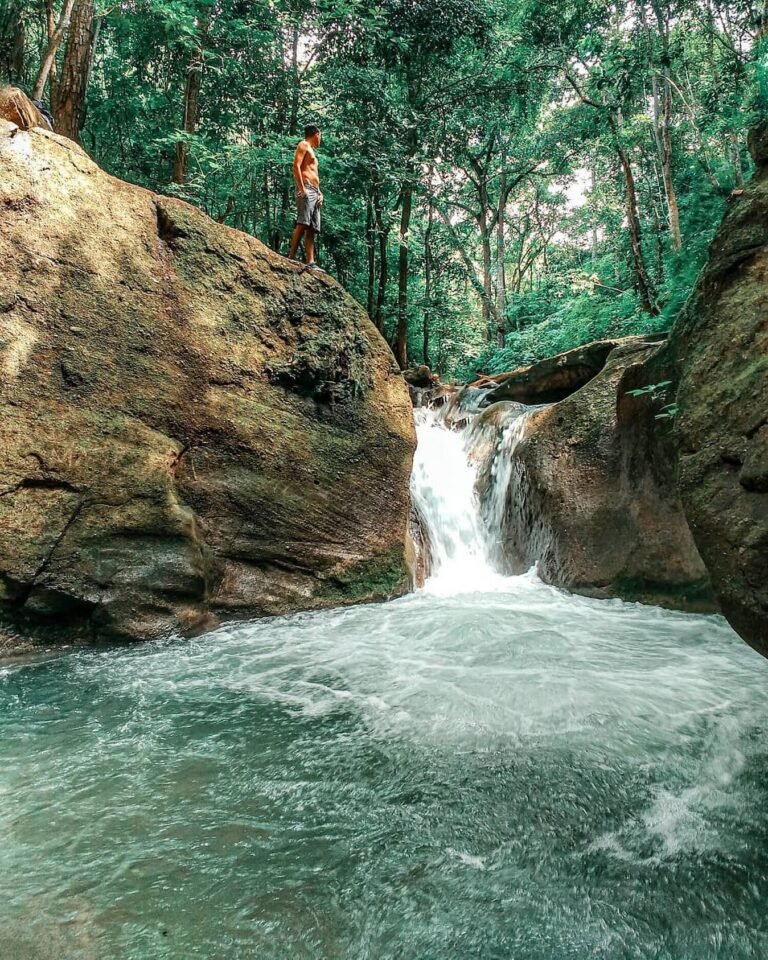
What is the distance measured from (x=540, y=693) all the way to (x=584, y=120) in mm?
18007

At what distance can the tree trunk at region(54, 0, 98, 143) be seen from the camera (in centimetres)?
687

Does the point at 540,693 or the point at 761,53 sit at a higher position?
the point at 761,53

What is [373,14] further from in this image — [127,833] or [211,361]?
[127,833]

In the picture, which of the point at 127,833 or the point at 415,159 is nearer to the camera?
the point at 127,833

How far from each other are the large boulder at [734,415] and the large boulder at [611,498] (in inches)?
72.6

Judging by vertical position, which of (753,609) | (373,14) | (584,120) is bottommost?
(753,609)

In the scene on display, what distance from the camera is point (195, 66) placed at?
1032cm

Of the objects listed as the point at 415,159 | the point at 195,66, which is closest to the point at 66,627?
the point at 195,66

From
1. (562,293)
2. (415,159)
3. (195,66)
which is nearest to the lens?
(195,66)

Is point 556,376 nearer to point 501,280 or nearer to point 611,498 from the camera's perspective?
point 611,498

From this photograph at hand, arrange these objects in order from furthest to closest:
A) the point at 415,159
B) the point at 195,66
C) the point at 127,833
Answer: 1. the point at 415,159
2. the point at 195,66
3. the point at 127,833

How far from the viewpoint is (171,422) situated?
4859mm

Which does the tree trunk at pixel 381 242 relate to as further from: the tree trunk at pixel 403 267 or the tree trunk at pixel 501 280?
the tree trunk at pixel 501 280

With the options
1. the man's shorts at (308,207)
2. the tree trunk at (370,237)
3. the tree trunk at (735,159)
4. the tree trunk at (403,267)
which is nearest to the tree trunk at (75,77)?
the man's shorts at (308,207)
